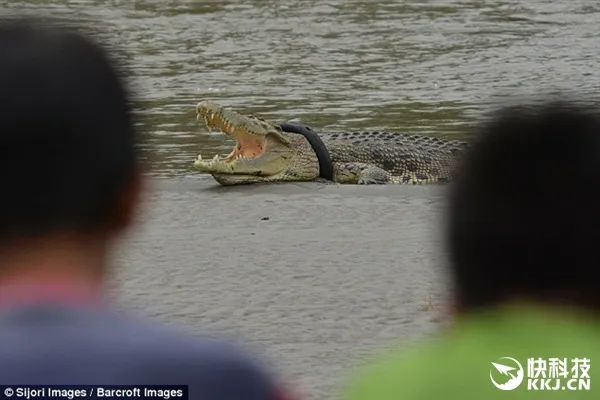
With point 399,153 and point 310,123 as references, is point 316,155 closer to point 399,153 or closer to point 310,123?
point 399,153

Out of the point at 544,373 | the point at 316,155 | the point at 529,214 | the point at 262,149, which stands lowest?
the point at 316,155

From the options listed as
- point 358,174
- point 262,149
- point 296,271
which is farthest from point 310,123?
point 296,271

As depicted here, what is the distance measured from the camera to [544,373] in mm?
2125

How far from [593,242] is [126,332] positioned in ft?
2.14

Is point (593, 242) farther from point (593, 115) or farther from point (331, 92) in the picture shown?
point (331, 92)

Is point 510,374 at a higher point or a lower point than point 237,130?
higher

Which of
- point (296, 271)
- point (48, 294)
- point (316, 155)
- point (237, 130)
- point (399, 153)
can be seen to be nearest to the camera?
point (48, 294)

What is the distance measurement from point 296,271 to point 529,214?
5585 mm

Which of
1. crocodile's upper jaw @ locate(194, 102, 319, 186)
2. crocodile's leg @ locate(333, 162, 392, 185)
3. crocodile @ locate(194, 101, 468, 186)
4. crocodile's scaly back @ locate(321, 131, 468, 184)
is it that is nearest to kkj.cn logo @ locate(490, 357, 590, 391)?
crocodile @ locate(194, 101, 468, 186)

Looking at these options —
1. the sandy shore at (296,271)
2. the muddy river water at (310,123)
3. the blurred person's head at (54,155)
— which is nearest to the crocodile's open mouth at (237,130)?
the muddy river water at (310,123)

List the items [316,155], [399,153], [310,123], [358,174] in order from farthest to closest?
1. [310,123]
2. [399,153]
3. [358,174]
4. [316,155]

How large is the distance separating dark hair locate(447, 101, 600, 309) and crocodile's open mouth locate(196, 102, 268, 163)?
9825 millimetres

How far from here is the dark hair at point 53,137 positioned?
2.08 meters

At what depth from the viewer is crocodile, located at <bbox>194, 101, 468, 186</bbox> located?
11.9 meters
